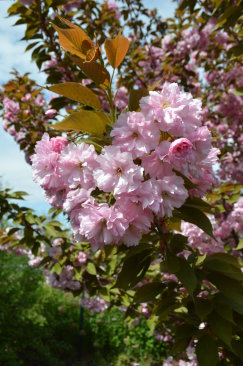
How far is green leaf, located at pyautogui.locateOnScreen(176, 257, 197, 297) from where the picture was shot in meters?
1.07

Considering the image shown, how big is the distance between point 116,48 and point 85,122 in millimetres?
254

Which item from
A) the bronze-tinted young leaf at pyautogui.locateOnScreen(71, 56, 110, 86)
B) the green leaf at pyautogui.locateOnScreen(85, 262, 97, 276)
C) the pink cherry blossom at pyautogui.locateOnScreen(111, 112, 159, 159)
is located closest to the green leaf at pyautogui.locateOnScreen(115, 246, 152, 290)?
the pink cherry blossom at pyautogui.locateOnScreen(111, 112, 159, 159)

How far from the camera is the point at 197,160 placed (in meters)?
1.02

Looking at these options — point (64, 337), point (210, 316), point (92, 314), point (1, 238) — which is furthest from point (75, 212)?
point (92, 314)

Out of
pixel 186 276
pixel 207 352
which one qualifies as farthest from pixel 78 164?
pixel 207 352

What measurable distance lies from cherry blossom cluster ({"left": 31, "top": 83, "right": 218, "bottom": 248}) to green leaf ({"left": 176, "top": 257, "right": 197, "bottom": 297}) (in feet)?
0.70

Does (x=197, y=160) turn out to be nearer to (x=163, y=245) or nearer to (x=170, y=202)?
(x=170, y=202)

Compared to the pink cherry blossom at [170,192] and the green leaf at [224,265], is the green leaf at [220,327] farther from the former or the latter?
the pink cherry blossom at [170,192]

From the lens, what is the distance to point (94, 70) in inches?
40.9

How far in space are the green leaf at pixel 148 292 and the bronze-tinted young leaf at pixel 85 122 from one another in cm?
63

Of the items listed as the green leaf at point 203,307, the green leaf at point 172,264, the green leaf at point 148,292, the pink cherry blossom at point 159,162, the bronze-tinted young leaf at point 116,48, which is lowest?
the green leaf at point 203,307

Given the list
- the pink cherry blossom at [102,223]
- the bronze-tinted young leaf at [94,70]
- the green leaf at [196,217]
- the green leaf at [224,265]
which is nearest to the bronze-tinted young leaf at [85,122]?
the bronze-tinted young leaf at [94,70]

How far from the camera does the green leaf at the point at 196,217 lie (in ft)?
3.54

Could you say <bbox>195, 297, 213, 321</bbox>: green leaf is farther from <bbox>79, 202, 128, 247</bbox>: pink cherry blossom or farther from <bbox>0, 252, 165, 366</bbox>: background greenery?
<bbox>0, 252, 165, 366</bbox>: background greenery
